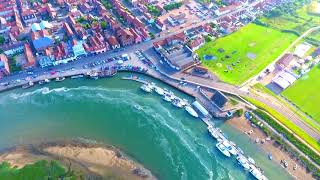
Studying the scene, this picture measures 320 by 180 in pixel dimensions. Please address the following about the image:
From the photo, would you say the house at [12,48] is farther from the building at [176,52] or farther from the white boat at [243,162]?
the white boat at [243,162]

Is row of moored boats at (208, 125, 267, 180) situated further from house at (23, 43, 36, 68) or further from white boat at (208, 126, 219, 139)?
house at (23, 43, 36, 68)

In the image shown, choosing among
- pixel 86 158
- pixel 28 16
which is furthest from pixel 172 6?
pixel 86 158

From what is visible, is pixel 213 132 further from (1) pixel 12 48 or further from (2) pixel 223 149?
(1) pixel 12 48

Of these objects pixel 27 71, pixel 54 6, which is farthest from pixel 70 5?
pixel 27 71

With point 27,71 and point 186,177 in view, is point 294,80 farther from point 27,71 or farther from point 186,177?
point 27,71

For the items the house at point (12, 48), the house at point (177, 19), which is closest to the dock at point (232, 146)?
the house at point (177, 19)

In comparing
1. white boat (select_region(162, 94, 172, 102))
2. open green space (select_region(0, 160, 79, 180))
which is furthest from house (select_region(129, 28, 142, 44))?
open green space (select_region(0, 160, 79, 180))

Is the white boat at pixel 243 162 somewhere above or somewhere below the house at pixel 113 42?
below
